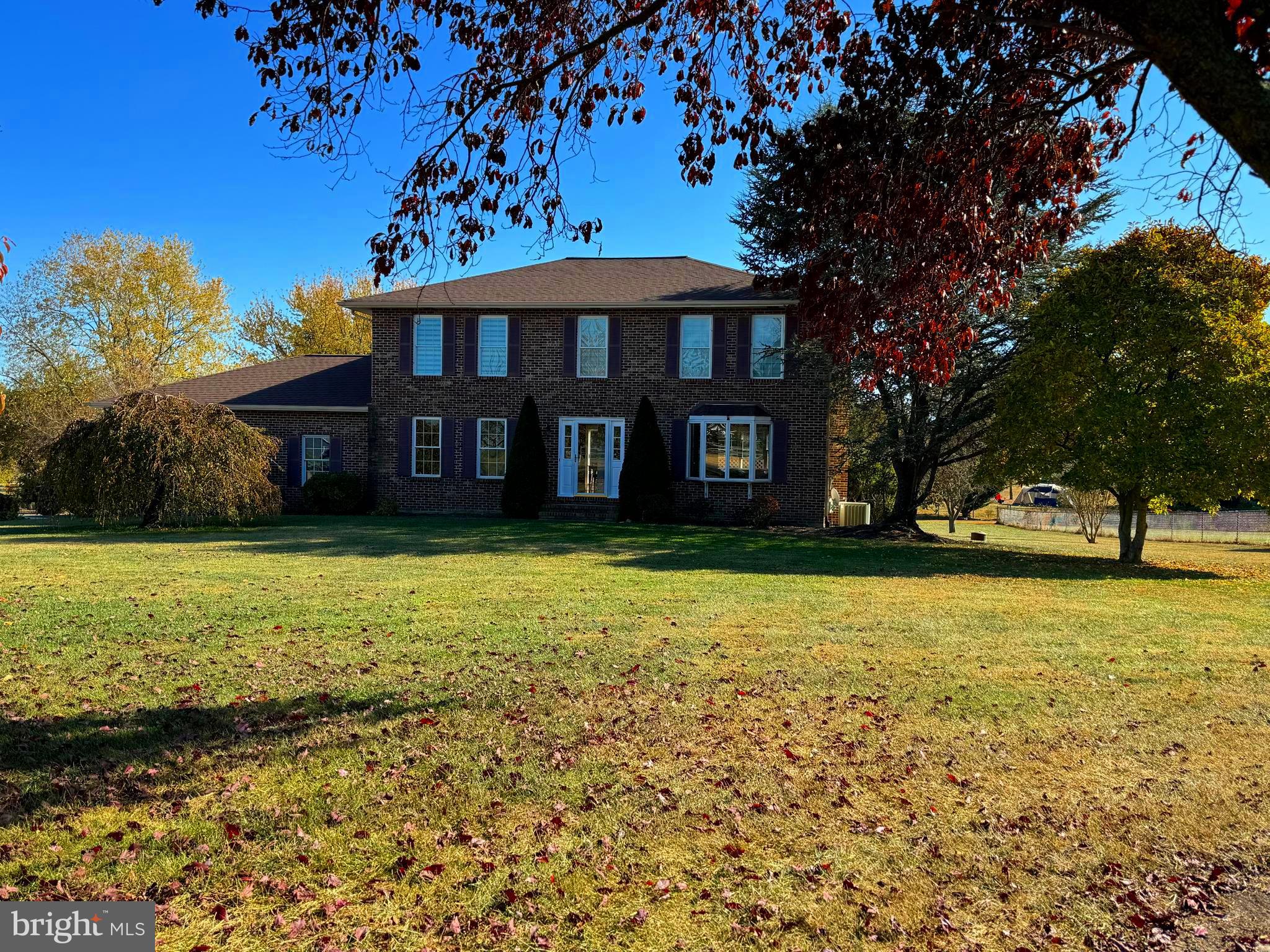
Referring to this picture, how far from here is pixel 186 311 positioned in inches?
1499

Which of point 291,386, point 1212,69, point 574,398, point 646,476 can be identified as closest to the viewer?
point 1212,69

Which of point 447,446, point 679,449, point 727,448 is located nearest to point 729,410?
point 727,448

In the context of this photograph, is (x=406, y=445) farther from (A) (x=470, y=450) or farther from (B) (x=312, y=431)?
(B) (x=312, y=431)

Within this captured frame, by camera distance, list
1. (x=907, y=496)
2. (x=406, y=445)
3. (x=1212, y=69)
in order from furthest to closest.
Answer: (x=406, y=445), (x=907, y=496), (x=1212, y=69)

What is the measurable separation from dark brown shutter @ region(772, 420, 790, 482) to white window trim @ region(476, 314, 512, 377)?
24.7 feet

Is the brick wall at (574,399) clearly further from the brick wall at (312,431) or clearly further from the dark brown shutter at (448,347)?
the brick wall at (312,431)

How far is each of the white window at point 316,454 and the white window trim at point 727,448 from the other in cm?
1017

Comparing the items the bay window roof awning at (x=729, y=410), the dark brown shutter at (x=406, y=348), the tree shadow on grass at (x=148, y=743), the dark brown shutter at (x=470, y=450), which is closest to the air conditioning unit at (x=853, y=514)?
the bay window roof awning at (x=729, y=410)

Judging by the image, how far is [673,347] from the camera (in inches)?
867

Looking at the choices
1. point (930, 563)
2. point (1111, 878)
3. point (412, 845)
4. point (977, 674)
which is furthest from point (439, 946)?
point (930, 563)

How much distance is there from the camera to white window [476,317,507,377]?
22.8 metres

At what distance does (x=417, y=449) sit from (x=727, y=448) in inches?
339

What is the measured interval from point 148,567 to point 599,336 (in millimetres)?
13330

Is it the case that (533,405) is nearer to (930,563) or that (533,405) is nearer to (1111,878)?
(930,563)
